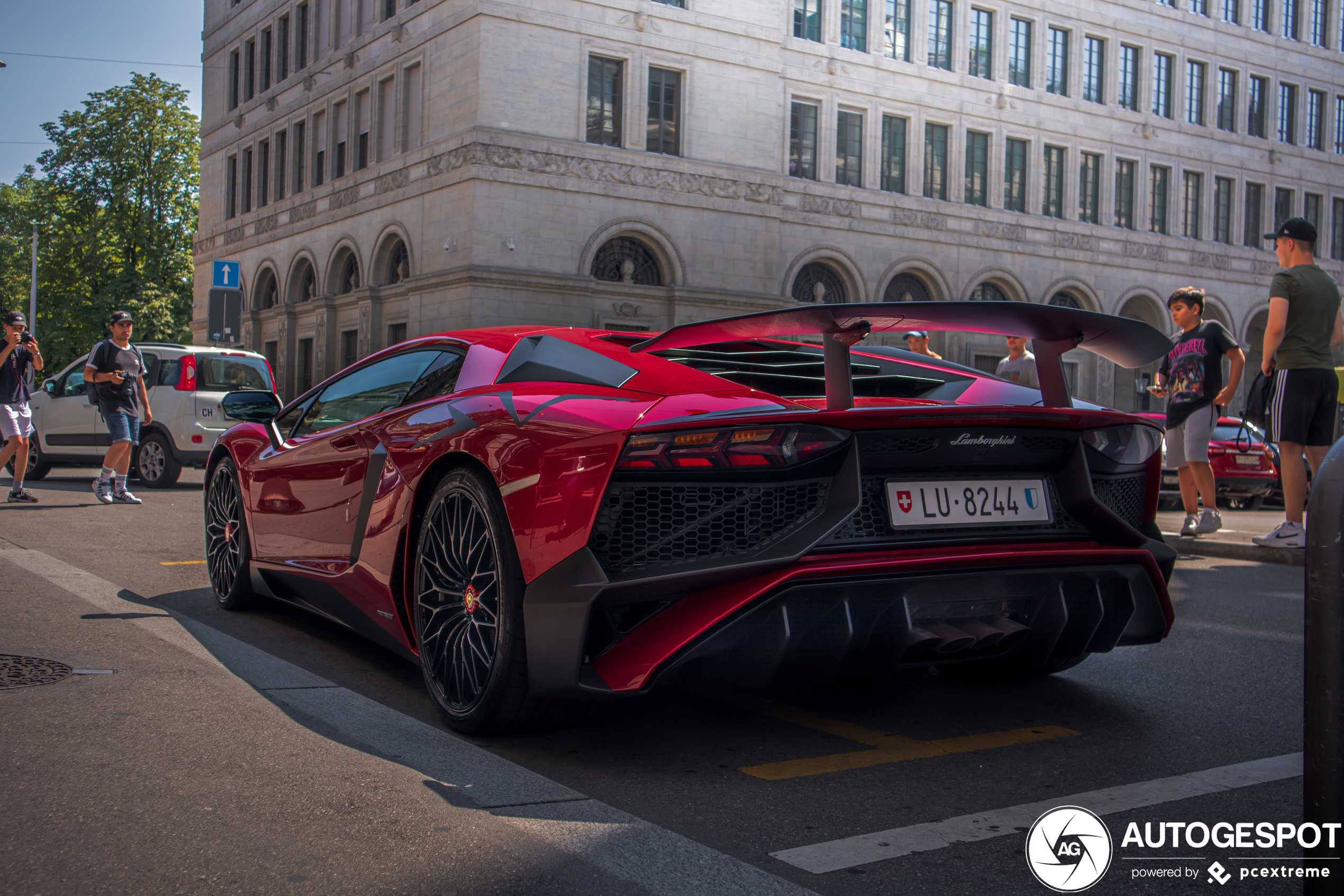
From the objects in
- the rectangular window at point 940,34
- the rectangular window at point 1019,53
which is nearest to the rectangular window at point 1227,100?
the rectangular window at point 1019,53

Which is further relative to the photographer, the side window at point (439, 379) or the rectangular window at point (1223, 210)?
the rectangular window at point (1223, 210)

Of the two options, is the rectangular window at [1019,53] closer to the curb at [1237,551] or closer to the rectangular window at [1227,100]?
the rectangular window at [1227,100]

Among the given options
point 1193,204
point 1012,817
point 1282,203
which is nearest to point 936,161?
point 1193,204

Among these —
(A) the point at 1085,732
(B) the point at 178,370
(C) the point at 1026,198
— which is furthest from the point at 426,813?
(C) the point at 1026,198

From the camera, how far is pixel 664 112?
28828 millimetres

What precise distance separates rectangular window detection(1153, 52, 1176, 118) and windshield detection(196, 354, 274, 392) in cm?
3226

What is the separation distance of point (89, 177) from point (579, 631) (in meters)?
53.6

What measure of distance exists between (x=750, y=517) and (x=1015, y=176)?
35.1 metres

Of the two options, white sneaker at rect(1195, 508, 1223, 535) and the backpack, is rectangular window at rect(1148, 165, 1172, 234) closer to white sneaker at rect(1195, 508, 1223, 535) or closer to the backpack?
white sneaker at rect(1195, 508, 1223, 535)

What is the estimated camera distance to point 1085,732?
361 cm

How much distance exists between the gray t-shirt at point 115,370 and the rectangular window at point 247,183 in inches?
1141

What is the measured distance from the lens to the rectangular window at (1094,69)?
36.7 metres

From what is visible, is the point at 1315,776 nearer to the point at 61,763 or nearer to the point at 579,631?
the point at 579,631

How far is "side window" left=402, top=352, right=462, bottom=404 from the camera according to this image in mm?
4055
